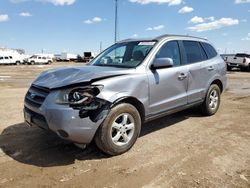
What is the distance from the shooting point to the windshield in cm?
491

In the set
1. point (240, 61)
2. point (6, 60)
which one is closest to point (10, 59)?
point (6, 60)

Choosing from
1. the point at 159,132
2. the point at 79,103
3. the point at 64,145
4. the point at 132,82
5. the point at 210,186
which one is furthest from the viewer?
the point at 159,132

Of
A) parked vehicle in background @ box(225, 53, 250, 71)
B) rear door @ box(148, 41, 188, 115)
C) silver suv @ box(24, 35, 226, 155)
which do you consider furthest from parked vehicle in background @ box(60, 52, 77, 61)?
rear door @ box(148, 41, 188, 115)

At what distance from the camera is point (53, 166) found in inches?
155

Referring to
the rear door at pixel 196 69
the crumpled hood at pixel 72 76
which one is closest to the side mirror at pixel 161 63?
the crumpled hood at pixel 72 76

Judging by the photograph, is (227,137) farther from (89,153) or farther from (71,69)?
(71,69)

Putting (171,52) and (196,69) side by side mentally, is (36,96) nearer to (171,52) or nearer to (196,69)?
(171,52)

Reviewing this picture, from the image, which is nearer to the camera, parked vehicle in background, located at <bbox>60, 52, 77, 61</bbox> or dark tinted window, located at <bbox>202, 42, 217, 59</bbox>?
dark tinted window, located at <bbox>202, 42, 217, 59</bbox>

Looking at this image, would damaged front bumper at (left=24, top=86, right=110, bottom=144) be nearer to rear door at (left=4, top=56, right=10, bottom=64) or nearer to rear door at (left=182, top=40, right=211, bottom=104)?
rear door at (left=182, top=40, right=211, bottom=104)

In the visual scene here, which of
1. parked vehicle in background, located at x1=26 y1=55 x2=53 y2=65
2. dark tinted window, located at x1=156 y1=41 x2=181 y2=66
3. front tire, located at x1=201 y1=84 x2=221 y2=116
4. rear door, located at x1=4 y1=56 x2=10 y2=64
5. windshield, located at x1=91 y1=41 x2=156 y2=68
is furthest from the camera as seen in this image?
parked vehicle in background, located at x1=26 y1=55 x2=53 y2=65

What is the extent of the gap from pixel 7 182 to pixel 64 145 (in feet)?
4.28

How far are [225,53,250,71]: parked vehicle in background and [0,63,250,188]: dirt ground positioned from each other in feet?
67.0

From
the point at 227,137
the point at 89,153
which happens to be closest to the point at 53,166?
the point at 89,153

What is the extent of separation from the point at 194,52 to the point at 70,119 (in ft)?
11.1
